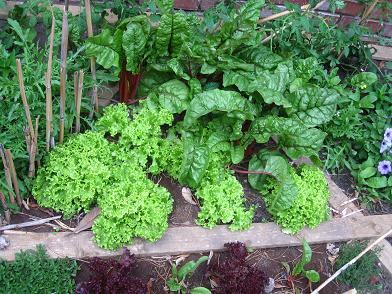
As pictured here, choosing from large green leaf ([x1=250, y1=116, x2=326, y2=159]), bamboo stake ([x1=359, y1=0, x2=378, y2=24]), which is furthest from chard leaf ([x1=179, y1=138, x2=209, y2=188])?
bamboo stake ([x1=359, y1=0, x2=378, y2=24])

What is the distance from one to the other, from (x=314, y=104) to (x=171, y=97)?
2.96 ft

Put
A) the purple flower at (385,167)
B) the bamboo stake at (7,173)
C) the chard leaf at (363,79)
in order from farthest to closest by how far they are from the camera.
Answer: the chard leaf at (363,79)
the purple flower at (385,167)
the bamboo stake at (7,173)

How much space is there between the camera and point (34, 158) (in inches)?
109

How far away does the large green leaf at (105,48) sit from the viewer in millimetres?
2965

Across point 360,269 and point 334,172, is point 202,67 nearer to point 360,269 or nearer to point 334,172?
point 334,172

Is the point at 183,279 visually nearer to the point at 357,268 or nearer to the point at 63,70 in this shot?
the point at 357,268

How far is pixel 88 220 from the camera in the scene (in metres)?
2.89

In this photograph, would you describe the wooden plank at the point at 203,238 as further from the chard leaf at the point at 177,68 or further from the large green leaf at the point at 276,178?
the chard leaf at the point at 177,68

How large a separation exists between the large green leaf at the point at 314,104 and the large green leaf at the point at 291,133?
0.15 m

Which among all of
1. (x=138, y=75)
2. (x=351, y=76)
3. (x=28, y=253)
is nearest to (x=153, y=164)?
(x=138, y=75)

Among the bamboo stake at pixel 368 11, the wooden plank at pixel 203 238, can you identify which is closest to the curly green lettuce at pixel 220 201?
the wooden plank at pixel 203 238

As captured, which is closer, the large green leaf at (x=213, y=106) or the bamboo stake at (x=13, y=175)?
the bamboo stake at (x=13, y=175)

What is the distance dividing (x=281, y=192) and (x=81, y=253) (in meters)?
1.18

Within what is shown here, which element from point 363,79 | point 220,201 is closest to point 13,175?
point 220,201
